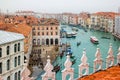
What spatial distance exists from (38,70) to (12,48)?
432cm

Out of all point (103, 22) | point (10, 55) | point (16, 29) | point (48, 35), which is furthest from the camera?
point (103, 22)

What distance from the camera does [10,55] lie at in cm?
929

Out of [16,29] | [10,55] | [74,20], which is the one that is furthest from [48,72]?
A: [74,20]

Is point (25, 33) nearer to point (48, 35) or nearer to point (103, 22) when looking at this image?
point (48, 35)

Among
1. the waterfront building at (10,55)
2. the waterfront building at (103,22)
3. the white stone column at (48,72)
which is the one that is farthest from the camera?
the waterfront building at (103,22)

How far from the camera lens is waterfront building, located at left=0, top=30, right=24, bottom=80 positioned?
8805 millimetres

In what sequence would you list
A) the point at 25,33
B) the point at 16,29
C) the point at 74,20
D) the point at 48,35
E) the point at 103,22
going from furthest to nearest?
the point at 74,20, the point at 103,22, the point at 48,35, the point at 25,33, the point at 16,29

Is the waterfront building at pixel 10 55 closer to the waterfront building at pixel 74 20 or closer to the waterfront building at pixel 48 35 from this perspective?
the waterfront building at pixel 48 35

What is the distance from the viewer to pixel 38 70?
13672 mm

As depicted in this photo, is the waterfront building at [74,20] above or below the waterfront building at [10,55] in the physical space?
below

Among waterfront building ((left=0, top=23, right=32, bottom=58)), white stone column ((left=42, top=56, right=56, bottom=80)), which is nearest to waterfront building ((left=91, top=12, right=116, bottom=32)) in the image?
waterfront building ((left=0, top=23, right=32, bottom=58))

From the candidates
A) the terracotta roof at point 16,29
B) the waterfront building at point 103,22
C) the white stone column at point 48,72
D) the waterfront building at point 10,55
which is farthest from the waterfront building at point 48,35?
the waterfront building at point 103,22

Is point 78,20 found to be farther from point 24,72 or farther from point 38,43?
point 24,72

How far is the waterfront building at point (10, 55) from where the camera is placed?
8805 mm
